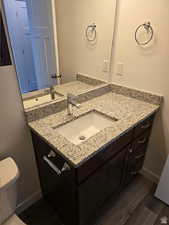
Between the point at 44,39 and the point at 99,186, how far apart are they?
119 cm

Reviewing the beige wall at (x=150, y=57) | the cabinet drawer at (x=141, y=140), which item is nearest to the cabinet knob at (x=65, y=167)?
the cabinet drawer at (x=141, y=140)

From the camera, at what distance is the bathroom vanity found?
0.97m

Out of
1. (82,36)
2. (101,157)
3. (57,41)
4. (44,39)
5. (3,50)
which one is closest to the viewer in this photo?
(3,50)

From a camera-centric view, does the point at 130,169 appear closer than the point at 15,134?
No

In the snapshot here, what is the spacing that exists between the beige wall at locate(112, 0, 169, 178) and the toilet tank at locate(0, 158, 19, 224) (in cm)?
132

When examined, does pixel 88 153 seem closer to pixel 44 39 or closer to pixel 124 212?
pixel 44 39

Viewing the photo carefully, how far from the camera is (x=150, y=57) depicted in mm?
1396

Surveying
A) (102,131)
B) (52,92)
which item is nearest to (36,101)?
(52,92)

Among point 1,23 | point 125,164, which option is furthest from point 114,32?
point 125,164

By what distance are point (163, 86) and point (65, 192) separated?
1.22 meters

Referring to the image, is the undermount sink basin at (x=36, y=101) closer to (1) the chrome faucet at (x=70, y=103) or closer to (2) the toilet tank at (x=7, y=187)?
(1) the chrome faucet at (x=70, y=103)

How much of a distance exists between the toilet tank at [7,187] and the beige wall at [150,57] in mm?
1324

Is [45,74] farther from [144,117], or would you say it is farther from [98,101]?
[144,117]

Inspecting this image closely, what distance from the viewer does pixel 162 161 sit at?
5.51 feet
